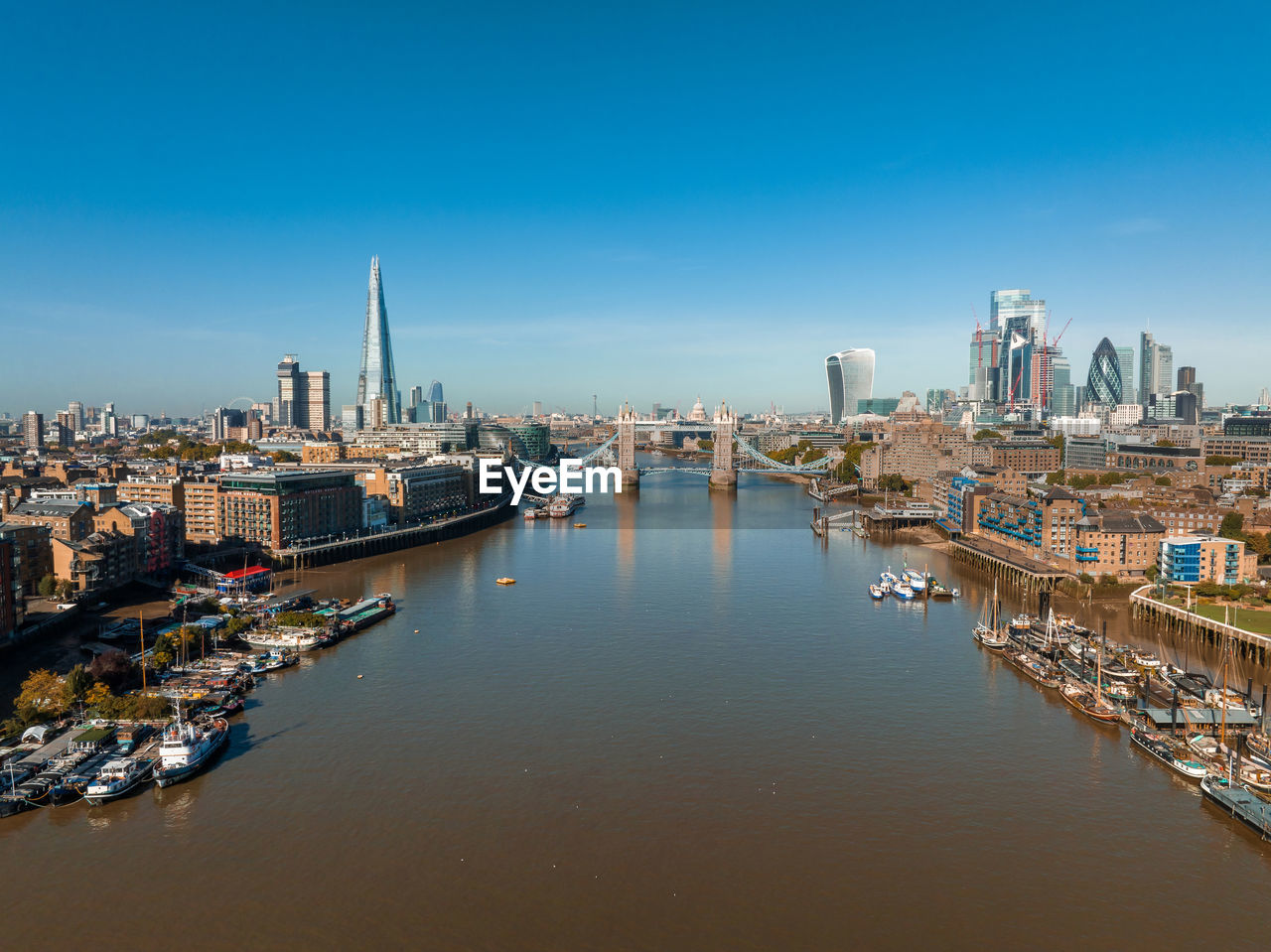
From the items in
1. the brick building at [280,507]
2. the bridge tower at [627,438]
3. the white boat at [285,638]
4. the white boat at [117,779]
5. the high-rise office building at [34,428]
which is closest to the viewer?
the white boat at [117,779]

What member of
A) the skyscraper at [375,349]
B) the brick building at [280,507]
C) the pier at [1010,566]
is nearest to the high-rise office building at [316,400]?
the skyscraper at [375,349]

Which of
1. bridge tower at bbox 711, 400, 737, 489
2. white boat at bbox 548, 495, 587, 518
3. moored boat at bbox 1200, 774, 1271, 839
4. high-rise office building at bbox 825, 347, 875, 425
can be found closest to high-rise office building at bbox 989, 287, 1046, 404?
high-rise office building at bbox 825, 347, 875, 425

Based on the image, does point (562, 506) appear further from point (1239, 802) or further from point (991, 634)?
point (1239, 802)

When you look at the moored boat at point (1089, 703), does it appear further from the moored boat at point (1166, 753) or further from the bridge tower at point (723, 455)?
the bridge tower at point (723, 455)

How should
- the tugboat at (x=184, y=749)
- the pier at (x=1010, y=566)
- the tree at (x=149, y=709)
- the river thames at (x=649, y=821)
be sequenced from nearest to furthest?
the river thames at (x=649, y=821) → the tugboat at (x=184, y=749) → the tree at (x=149, y=709) → the pier at (x=1010, y=566)

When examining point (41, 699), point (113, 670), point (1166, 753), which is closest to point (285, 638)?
point (113, 670)

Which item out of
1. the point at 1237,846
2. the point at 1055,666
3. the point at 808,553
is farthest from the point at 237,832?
the point at 808,553

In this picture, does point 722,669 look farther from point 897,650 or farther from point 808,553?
point 808,553
